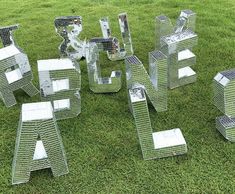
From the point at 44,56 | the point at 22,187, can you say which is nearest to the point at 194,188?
the point at 22,187

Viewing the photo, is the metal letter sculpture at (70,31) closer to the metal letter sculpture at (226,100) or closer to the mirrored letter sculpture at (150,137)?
the mirrored letter sculpture at (150,137)

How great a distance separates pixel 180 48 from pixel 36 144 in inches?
54.4

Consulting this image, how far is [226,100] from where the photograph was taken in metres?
2.62

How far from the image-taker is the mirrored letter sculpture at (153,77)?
9.48ft

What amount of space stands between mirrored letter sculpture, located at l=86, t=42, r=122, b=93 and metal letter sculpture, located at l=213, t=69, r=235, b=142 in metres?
0.93

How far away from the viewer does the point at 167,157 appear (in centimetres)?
267

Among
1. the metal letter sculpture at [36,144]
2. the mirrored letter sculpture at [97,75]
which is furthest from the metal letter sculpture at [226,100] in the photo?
the metal letter sculpture at [36,144]

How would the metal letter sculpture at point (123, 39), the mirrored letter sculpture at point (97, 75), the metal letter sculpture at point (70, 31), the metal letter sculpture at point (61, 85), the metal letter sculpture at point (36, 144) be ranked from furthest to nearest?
the metal letter sculpture at point (123, 39) → the metal letter sculpture at point (70, 31) → the mirrored letter sculpture at point (97, 75) → the metal letter sculpture at point (61, 85) → the metal letter sculpture at point (36, 144)

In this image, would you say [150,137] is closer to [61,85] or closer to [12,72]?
[61,85]

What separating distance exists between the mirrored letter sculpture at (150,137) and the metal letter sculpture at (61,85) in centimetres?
59

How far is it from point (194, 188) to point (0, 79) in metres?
1.69

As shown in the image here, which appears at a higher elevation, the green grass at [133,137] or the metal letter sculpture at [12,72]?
the metal letter sculpture at [12,72]

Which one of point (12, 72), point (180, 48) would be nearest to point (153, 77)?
point (180, 48)

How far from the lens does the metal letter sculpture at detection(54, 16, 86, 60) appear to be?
346cm
